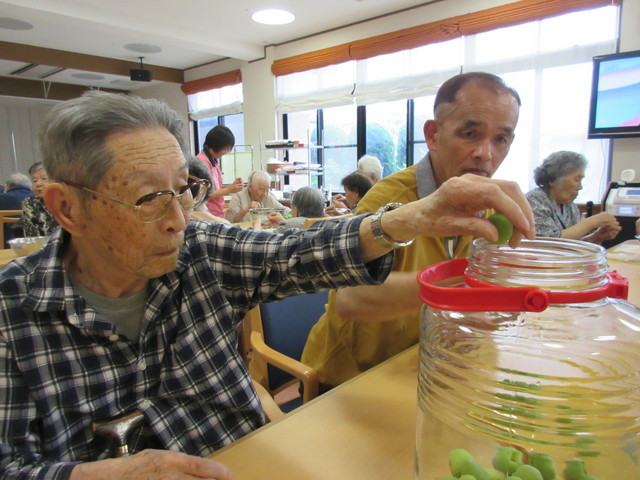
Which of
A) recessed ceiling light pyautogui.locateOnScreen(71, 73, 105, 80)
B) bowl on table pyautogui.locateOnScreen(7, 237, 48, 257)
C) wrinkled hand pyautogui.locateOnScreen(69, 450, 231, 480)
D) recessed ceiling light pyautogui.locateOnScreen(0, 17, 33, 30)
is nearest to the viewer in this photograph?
wrinkled hand pyautogui.locateOnScreen(69, 450, 231, 480)

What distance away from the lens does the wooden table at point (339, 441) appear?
63 centimetres

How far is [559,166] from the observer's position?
117 inches

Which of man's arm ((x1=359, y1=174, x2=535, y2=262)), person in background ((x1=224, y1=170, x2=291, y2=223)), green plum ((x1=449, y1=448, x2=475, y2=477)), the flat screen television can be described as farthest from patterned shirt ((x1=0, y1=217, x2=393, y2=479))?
the flat screen television

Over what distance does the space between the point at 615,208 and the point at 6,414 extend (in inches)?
149

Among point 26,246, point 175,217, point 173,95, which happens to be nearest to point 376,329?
point 175,217

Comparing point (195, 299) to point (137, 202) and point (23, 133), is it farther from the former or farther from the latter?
point (23, 133)

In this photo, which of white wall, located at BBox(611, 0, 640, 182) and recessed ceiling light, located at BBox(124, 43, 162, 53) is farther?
recessed ceiling light, located at BBox(124, 43, 162, 53)

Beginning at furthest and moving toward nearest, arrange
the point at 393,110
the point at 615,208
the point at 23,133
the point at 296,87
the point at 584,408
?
the point at 23,133 → the point at 296,87 → the point at 393,110 → the point at 615,208 → the point at 584,408

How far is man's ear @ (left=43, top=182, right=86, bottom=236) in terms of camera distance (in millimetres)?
747

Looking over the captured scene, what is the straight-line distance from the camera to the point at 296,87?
613cm

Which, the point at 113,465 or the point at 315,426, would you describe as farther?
the point at 315,426

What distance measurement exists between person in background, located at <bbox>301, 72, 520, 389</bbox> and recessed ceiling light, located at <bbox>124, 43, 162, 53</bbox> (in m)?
6.04

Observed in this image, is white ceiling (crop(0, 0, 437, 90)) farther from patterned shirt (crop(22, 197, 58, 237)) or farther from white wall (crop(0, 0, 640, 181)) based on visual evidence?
patterned shirt (crop(22, 197, 58, 237))

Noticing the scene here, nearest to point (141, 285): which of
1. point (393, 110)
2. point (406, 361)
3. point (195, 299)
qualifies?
point (195, 299)
